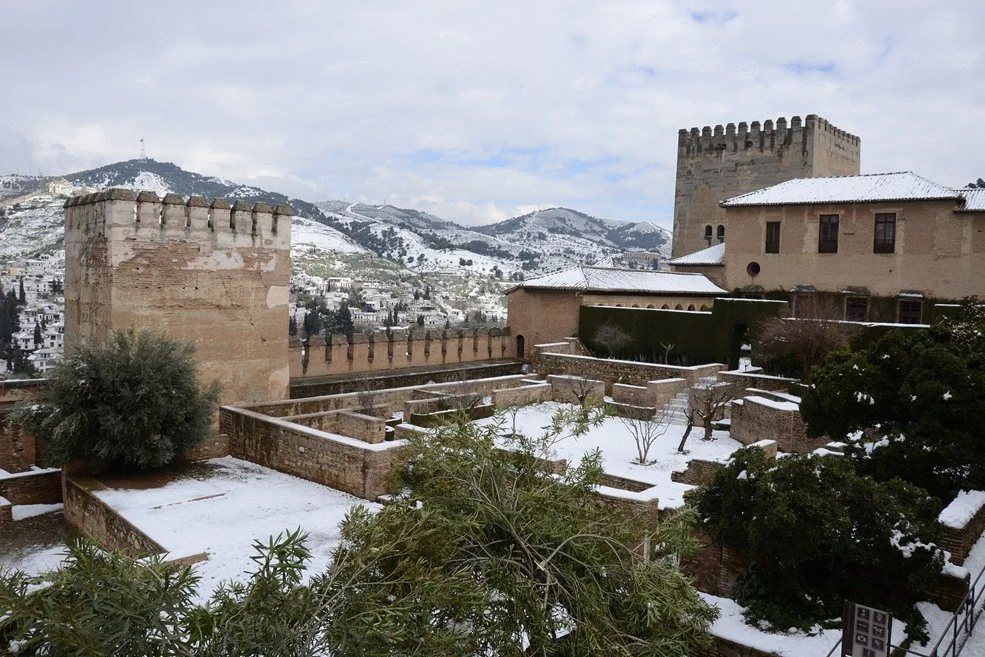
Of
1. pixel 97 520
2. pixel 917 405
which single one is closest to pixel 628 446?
pixel 917 405

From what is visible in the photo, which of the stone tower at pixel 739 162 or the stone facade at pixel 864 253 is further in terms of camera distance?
the stone tower at pixel 739 162

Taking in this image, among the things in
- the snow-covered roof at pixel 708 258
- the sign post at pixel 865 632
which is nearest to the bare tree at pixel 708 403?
the sign post at pixel 865 632

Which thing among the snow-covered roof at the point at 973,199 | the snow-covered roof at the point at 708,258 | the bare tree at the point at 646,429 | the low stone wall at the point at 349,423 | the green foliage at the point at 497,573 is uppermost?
the snow-covered roof at the point at 973,199

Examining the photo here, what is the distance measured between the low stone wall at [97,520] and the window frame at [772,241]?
22050mm

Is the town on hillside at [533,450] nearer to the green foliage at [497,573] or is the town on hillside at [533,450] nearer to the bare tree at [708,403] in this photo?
the green foliage at [497,573]

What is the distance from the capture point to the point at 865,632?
203 inches

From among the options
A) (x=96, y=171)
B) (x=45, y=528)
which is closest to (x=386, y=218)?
(x=96, y=171)

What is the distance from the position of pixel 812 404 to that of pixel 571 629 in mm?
7322

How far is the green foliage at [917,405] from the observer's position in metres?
8.68

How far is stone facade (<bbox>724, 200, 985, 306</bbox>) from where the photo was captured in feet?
72.0

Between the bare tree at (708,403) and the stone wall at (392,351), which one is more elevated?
the stone wall at (392,351)

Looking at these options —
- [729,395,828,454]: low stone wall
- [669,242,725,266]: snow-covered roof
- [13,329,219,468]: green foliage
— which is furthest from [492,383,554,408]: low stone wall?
[669,242,725,266]: snow-covered roof

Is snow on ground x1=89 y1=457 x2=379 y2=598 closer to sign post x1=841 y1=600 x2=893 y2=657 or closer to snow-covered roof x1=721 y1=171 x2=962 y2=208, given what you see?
sign post x1=841 y1=600 x2=893 y2=657

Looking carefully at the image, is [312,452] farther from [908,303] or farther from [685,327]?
[908,303]
